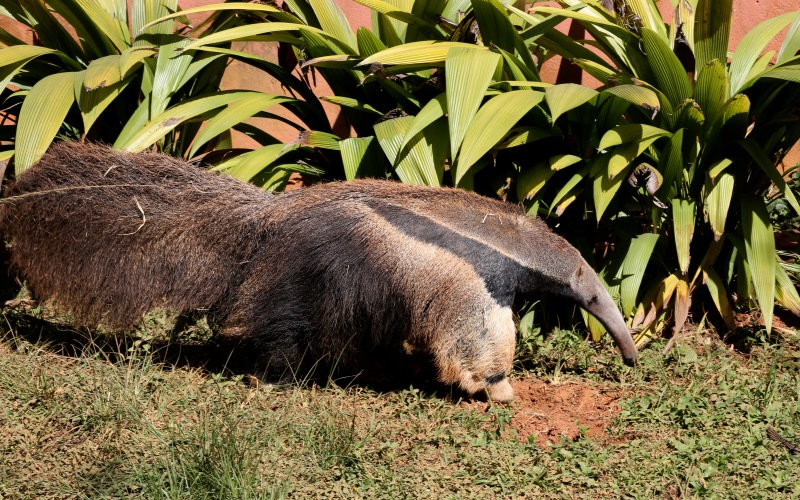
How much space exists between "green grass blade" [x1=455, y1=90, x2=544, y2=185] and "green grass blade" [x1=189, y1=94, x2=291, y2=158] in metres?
1.44

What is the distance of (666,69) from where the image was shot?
16.8ft

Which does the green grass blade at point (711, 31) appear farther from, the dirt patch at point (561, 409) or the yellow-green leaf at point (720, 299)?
the dirt patch at point (561, 409)

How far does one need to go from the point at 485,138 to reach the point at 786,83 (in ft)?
6.62

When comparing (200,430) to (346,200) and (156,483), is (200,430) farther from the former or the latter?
(346,200)

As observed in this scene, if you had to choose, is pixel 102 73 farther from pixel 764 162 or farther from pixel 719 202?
pixel 764 162

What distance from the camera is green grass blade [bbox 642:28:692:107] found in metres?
5.06

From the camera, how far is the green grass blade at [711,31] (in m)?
5.16

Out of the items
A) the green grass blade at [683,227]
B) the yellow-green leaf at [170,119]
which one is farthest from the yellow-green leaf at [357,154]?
the green grass blade at [683,227]

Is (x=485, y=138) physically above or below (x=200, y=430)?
above

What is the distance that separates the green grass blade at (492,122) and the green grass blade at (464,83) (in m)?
0.08

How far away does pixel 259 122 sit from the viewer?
7.02 metres

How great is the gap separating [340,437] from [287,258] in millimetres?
1034

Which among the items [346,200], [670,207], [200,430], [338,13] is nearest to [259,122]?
[338,13]

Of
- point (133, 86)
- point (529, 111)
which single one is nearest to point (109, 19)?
point (133, 86)
